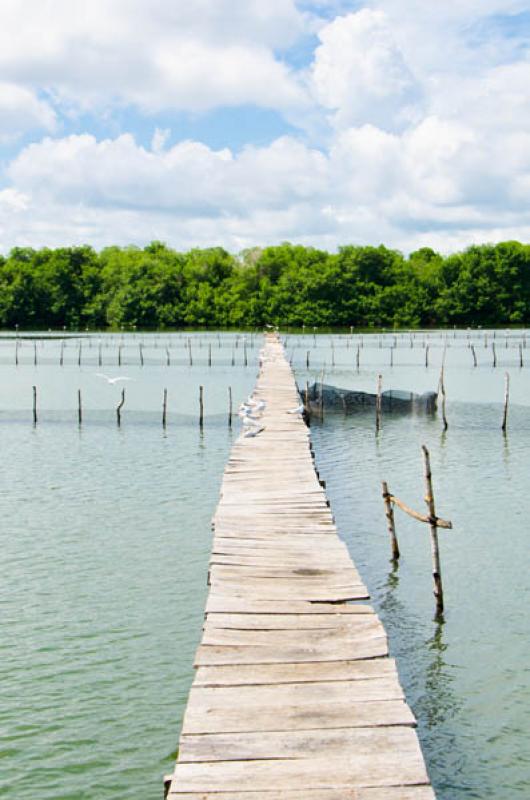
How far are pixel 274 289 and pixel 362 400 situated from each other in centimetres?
8207

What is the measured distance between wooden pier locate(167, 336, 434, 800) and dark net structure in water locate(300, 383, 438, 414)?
22461 millimetres

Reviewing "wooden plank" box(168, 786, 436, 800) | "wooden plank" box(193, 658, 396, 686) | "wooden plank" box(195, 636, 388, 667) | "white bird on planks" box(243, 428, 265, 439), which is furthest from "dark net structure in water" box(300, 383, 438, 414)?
"wooden plank" box(168, 786, 436, 800)

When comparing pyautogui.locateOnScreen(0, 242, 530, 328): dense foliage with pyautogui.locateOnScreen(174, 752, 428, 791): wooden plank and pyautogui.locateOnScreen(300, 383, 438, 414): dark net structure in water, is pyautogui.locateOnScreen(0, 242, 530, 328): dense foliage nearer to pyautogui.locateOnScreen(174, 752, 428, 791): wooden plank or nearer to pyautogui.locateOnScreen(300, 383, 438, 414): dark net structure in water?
pyautogui.locateOnScreen(300, 383, 438, 414): dark net structure in water

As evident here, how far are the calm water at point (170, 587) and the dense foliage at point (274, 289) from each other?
79616 mm

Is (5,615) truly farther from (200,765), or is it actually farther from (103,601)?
(200,765)

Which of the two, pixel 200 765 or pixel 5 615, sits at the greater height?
pixel 200 765

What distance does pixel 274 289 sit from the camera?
116m

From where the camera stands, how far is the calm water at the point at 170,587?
338 inches

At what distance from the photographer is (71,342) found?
310ft

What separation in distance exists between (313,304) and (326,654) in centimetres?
10498

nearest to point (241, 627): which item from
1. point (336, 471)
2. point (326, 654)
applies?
point (326, 654)

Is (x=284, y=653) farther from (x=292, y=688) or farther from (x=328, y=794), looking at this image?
(x=328, y=794)

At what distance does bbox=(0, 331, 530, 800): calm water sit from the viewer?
8.59m

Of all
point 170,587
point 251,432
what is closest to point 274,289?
point 251,432
